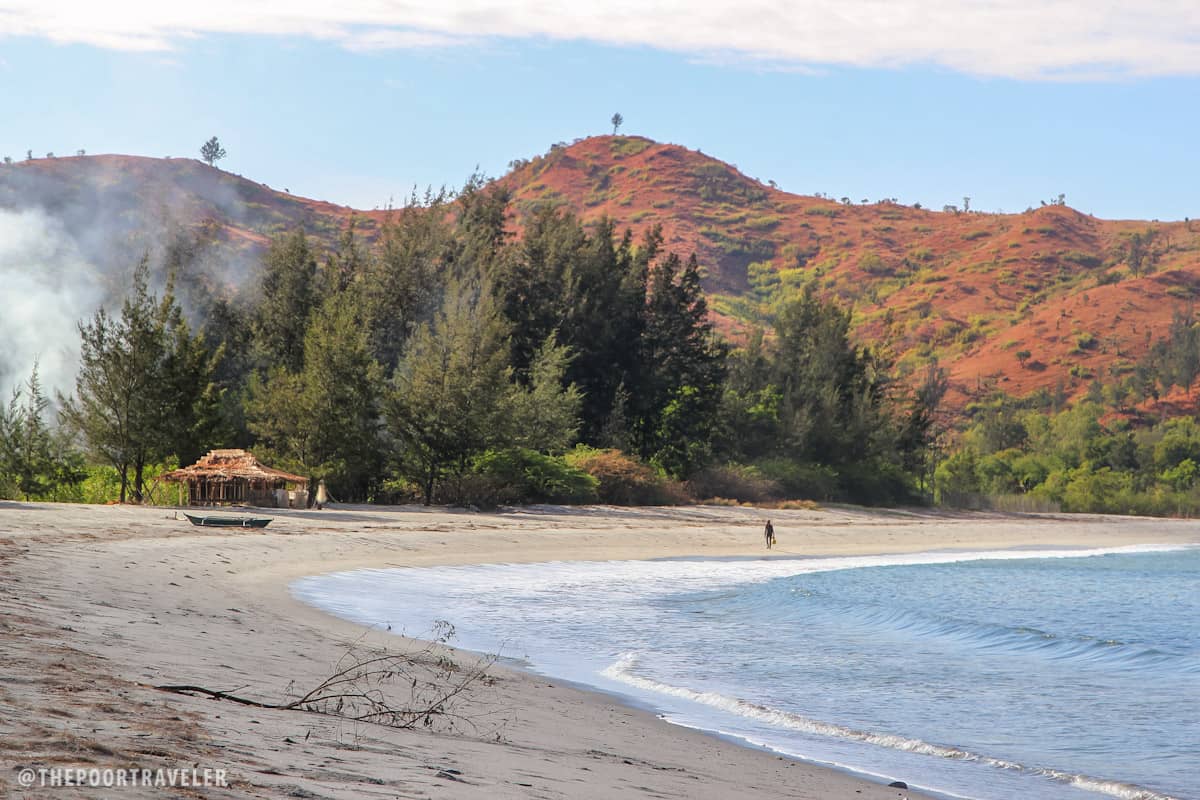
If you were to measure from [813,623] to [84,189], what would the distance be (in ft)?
309

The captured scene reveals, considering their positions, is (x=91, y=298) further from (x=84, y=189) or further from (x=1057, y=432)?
(x=1057, y=432)

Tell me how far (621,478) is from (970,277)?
12543 centimetres

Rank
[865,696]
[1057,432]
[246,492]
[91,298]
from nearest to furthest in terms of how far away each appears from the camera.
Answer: [865,696], [246,492], [91,298], [1057,432]

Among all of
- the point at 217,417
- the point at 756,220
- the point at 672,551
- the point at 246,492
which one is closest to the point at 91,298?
the point at 217,417

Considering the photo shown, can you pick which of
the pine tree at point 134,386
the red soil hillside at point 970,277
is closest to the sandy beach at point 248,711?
the pine tree at point 134,386

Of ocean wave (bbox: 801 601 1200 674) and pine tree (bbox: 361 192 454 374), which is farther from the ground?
pine tree (bbox: 361 192 454 374)

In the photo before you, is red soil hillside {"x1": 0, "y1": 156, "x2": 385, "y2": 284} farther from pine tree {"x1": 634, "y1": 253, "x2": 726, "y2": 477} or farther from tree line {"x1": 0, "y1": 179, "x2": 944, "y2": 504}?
pine tree {"x1": 634, "y1": 253, "x2": 726, "y2": 477}

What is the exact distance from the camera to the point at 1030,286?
497 ft

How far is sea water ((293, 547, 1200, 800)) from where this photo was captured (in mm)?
9945

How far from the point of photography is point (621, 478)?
41.5 meters

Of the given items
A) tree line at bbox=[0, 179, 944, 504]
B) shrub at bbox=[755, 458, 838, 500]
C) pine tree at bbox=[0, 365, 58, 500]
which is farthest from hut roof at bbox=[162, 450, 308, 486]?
shrub at bbox=[755, 458, 838, 500]

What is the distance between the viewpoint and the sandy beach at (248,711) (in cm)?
549

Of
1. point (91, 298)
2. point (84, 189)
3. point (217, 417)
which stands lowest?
point (217, 417)

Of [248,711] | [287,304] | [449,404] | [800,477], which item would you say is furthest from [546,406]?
[248,711]
